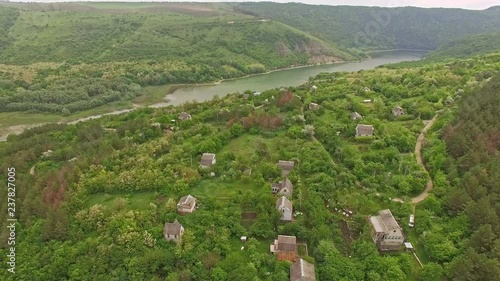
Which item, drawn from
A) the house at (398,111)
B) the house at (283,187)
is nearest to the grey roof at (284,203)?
the house at (283,187)

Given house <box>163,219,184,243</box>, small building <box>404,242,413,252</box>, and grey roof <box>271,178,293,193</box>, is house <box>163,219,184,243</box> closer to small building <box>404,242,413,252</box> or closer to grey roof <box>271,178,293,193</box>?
grey roof <box>271,178,293,193</box>

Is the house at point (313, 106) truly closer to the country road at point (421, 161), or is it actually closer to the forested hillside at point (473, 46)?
the country road at point (421, 161)

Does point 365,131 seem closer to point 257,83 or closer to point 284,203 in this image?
point 284,203

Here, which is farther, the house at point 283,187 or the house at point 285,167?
the house at point 285,167

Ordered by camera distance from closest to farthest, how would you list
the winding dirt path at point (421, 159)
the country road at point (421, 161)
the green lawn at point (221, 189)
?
1. the country road at point (421, 161)
2. the winding dirt path at point (421, 159)
3. the green lawn at point (221, 189)

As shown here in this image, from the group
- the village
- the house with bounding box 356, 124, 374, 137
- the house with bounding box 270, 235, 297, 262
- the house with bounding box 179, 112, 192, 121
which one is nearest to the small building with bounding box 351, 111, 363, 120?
the house with bounding box 356, 124, 374, 137

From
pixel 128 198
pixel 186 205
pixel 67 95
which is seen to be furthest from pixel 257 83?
pixel 186 205
